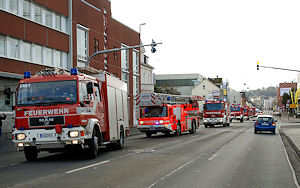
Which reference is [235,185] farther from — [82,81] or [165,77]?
[165,77]

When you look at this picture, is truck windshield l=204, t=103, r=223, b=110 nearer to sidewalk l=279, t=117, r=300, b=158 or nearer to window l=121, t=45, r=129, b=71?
sidewalk l=279, t=117, r=300, b=158

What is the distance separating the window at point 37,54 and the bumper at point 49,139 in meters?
18.1

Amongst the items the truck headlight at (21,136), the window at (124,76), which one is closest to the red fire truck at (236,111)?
the window at (124,76)

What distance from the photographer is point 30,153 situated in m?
13.9

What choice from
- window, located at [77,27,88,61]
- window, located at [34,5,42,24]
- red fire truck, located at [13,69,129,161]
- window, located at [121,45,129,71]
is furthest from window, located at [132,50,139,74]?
red fire truck, located at [13,69,129,161]

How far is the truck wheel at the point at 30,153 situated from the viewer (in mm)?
13778

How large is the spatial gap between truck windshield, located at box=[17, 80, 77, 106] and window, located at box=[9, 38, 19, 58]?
15.2 meters

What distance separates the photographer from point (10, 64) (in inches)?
1062

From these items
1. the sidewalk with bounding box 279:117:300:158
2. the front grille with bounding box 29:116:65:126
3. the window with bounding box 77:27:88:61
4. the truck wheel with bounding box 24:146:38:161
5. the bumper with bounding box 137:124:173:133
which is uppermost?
the window with bounding box 77:27:88:61

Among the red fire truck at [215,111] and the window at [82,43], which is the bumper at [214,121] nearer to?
the red fire truck at [215,111]

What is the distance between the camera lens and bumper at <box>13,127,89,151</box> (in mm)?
12625

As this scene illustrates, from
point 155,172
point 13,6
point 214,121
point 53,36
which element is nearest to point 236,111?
point 214,121

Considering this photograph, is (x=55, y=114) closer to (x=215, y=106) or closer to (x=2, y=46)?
(x=2, y=46)

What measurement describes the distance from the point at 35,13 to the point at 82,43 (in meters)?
7.98
